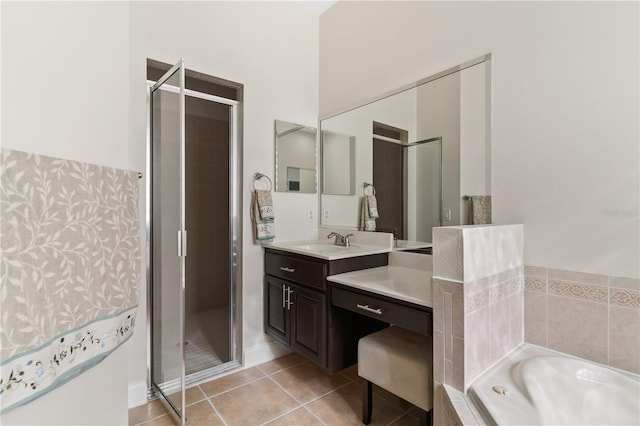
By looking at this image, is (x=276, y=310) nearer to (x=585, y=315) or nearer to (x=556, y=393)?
(x=556, y=393)

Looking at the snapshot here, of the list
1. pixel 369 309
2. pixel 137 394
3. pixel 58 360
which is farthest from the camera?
pixel 137 394

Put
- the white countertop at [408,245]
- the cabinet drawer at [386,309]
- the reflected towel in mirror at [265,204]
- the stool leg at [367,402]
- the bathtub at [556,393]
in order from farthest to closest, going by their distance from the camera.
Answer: the reflected towel in mirror at [265,204] → the white countertop at [408,245] → the stool leg at [367,402] → the cabinet drawer at [386,309] → the bathtub at [556,393]

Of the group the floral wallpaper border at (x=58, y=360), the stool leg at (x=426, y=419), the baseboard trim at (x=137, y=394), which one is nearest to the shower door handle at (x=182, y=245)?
the floral wallpaper border at (x=58, y=360)

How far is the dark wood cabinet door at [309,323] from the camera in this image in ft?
6.13

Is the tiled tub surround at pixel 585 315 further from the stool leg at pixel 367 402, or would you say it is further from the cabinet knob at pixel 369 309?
the stool leg at pixel 367 402

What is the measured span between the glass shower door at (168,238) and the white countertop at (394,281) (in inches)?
37.8

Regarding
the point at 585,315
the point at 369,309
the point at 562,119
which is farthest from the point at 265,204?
the point at 585,315

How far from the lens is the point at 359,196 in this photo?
8.09ft

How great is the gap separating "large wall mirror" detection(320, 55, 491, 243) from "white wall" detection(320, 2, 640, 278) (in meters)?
0.09

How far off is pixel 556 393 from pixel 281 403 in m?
1.47

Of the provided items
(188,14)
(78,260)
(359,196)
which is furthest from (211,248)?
(188,14)

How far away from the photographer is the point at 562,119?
1420 millimetres

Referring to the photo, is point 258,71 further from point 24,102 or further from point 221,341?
point 221,341

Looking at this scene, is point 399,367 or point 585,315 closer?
point 585,315
